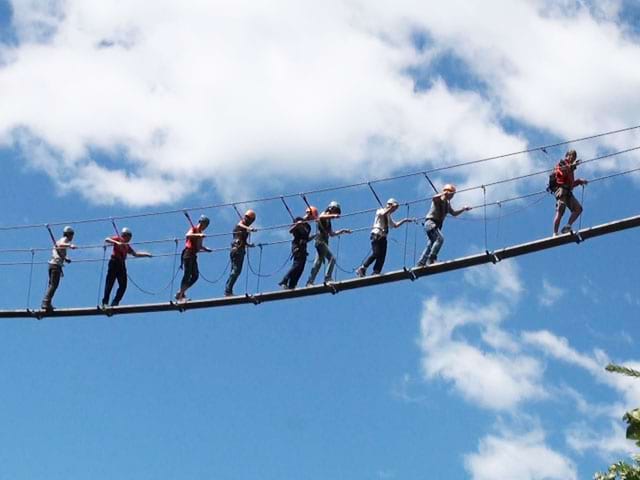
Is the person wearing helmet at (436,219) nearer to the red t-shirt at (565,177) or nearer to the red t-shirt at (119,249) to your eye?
the red t-shirt at (565,177)

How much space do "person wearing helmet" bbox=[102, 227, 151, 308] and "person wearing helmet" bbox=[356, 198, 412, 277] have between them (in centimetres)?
441

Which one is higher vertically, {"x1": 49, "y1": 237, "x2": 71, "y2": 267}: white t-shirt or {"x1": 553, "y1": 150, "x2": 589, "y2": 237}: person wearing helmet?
{"x1": 49, "y1": 237, "x2": 71, "y2": 267}: white t-shirt

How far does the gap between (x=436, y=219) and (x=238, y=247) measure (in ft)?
12.1

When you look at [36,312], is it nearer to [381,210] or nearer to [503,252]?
[381,210]

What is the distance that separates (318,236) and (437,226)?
223 cm

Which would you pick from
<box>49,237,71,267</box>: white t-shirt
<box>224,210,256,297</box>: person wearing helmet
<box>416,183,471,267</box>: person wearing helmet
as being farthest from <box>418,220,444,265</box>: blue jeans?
<box>49,237,71,267</box>: white t-shirt

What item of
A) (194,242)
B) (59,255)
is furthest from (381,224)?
(59,255)

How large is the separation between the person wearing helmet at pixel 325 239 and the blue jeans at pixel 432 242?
160cm

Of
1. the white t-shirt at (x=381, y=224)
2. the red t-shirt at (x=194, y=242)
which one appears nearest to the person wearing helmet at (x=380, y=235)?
the white t-shirt at (x=381, y=224)

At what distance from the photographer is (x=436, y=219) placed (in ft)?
70.0

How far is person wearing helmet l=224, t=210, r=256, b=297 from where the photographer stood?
74.8 ft

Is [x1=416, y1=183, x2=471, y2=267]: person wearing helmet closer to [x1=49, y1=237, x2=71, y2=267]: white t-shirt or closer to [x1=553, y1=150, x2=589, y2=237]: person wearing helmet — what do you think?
[x1=553, y1=150, x2=589, y2=237]: person wearing helmet

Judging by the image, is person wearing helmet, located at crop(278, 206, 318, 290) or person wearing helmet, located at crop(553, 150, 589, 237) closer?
person wearing helmet, located at crop(553, 150, 589, 237)

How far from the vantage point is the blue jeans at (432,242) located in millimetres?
21047
